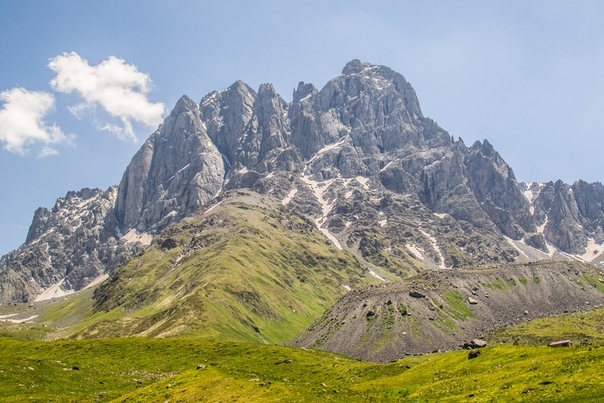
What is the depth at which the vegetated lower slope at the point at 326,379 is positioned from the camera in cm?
4588

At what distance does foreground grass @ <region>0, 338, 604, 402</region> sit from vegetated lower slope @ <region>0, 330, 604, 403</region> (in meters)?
0.10

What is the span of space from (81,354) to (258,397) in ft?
339

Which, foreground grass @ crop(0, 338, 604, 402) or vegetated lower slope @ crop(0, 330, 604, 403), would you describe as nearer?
vegetated lower slope @ crop(0, 330, 604, 403)

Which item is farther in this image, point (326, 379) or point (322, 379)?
point (326, 379)

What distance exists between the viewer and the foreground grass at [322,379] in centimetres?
4600

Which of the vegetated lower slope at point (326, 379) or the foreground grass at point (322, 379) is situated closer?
the vegetated lower slope at point (326, 379)

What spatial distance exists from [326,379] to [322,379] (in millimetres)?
941

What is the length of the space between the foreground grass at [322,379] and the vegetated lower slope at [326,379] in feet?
0.34

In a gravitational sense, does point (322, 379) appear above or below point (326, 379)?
above

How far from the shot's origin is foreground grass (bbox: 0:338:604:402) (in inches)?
1811

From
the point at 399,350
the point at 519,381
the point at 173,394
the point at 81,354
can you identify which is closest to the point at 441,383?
the point at 519,381

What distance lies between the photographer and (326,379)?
108 meters

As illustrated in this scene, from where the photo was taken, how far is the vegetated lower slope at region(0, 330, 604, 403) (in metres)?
45.9

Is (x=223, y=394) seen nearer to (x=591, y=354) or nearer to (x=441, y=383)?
(x=441, y=383)
